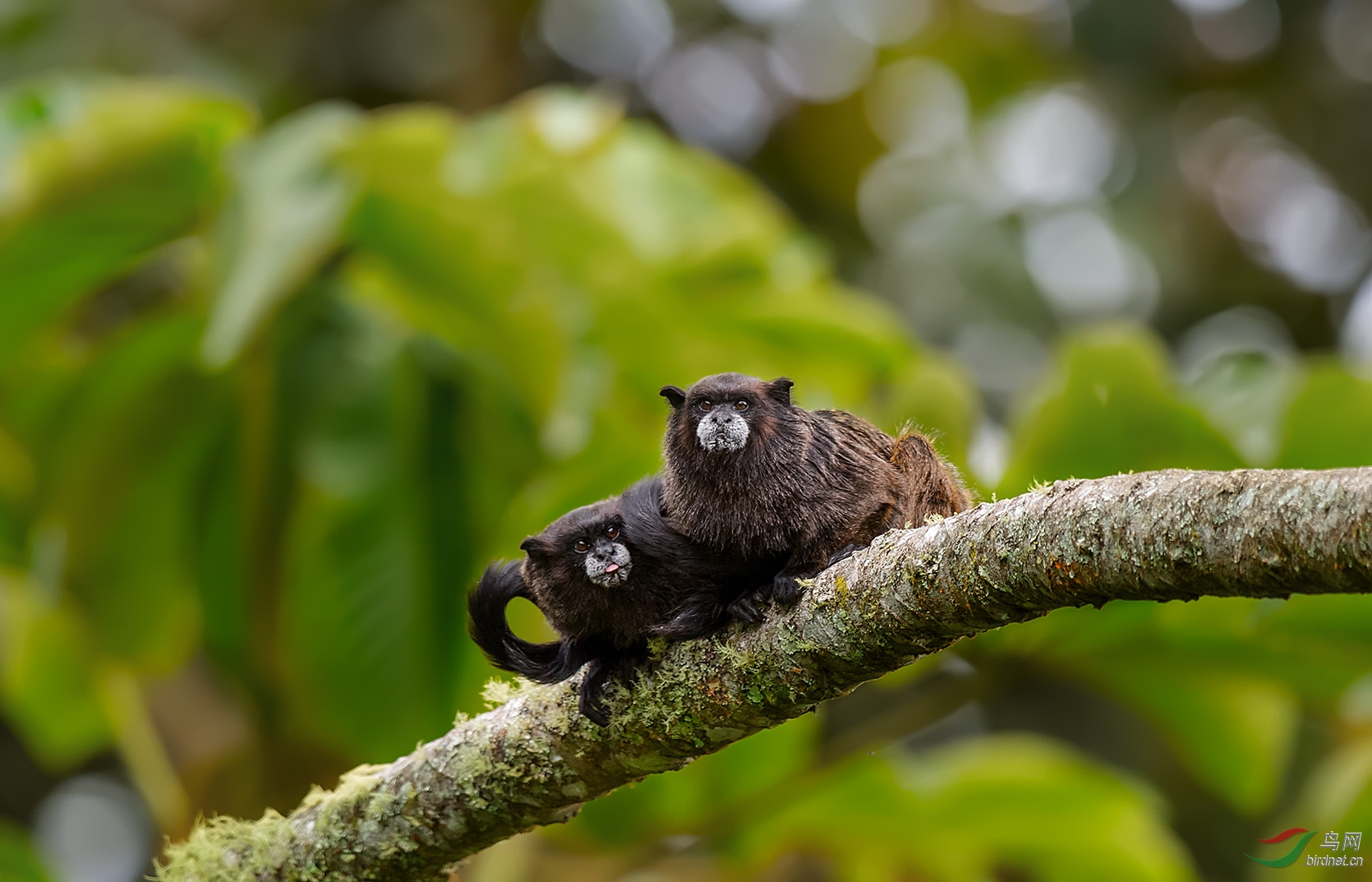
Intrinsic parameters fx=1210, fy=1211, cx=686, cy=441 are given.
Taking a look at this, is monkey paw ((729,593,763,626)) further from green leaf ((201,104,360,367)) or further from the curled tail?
green leaf ((201,104,360,367))

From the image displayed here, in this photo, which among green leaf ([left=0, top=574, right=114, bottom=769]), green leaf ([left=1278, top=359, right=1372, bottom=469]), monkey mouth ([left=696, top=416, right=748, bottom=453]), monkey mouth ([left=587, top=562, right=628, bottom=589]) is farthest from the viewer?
green leaf ([left=0, top=574, right=114, bottom=769])

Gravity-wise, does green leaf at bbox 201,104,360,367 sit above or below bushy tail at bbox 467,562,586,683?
above

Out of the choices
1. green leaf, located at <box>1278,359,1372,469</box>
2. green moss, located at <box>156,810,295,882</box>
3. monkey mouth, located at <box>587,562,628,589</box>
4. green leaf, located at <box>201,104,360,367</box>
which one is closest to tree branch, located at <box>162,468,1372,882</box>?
green moss, located at <box>156,810,295,882</box>

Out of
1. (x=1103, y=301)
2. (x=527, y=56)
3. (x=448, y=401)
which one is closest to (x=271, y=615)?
(x=448, y=401)

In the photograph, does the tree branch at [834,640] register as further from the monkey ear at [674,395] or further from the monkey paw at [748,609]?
the monkey ear at [674,395]

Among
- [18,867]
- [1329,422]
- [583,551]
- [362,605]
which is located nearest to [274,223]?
[362,605]

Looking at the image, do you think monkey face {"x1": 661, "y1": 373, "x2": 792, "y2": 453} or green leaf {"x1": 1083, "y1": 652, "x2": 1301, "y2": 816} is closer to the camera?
monkey face {"x1": 661, "y1": 373, "x2": 792, "y2": 453}

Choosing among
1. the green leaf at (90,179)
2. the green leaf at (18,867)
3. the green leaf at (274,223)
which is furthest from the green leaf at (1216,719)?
the green leaf at (90,179)
